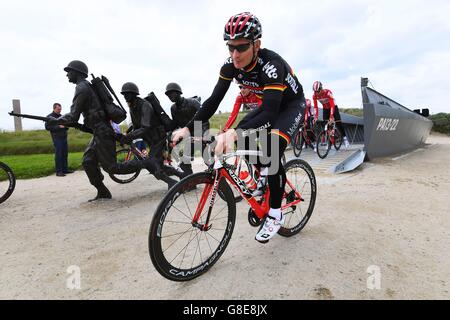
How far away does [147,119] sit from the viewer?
5.84 metres

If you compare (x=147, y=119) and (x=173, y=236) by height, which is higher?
(x=147, y=119)

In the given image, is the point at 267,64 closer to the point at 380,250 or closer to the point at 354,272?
the point at 354,272

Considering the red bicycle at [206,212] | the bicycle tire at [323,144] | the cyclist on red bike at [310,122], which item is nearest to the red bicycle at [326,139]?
the bicycle tire at [323,144]

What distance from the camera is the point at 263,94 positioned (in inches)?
107

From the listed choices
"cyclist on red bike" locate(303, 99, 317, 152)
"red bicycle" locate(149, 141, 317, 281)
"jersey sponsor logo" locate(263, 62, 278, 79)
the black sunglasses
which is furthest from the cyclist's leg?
"cyclist on red bike" locate(303, 99, 317, 152)

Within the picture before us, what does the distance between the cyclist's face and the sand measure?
202 cm

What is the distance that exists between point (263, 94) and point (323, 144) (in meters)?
7.78

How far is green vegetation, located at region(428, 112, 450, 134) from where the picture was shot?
953 inches

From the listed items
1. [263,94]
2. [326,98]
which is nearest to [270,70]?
[263,94]

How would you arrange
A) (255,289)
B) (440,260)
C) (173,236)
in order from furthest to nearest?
(173,236)
(440,260)
(255,289)

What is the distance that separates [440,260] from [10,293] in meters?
4.15

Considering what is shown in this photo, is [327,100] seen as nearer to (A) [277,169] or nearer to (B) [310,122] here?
(B) [310,122]

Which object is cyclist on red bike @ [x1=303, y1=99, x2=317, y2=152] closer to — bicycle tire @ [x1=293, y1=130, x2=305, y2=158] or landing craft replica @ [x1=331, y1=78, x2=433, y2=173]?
bicycle tire @ [x1=293, y1=130, x2=305, y2=158]

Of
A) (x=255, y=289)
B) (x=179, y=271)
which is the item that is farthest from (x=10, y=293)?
(x=255, y=289)
